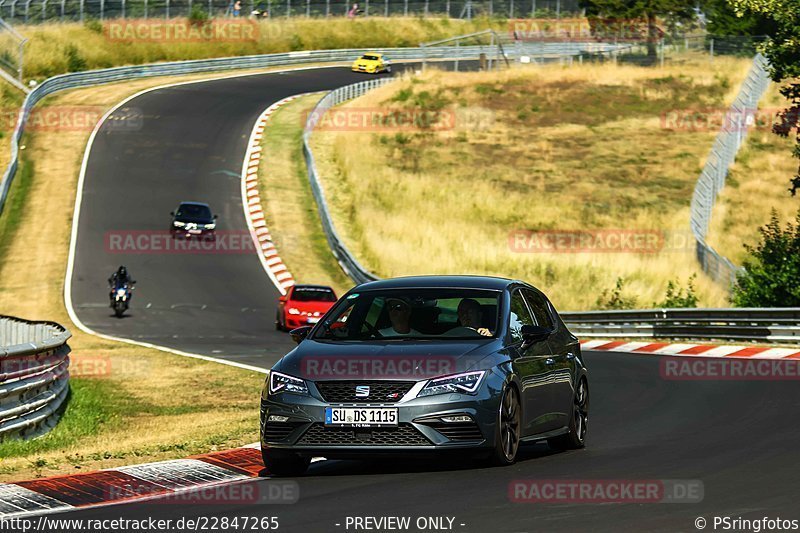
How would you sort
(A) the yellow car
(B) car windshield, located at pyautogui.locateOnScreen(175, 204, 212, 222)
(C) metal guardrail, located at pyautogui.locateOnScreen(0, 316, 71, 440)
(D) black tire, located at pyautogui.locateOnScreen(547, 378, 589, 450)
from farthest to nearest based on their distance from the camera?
(A) the yellow car < (B) car windshield, located at pyautogui.locateOnScreen(175, 204, 212, 222) < (C) metal guardrail, located at pyautogui.locateOnScreen(0, 316, 71, 440) < (D) black tire, located at pyautogui.locateOnScreen(547, 378, 589, 450)

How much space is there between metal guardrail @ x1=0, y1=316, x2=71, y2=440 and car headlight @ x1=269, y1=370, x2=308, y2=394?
11.6 feet

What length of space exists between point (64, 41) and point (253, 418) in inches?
2416

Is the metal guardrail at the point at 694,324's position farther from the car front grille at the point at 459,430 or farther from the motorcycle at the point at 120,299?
the car front grille at the point at 459,430

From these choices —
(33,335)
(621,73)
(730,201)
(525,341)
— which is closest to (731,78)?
(621,73)

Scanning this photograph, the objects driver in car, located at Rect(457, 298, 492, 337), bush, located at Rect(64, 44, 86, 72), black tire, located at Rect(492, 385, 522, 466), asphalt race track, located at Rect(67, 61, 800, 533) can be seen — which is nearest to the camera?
asphalt race track, located at Rect(67, 61, 800, 533)

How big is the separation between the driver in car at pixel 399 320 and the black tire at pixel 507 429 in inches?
36.8

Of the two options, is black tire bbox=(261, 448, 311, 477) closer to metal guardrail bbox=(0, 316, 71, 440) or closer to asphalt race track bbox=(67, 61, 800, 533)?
asphalt race track bbox=(67, 61, 800, 533)

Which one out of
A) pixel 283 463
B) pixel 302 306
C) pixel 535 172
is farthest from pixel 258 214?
pixel 283 463

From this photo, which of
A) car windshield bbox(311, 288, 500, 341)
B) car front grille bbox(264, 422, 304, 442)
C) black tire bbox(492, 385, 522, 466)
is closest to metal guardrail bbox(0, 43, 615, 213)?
car windshield bbox(311, 288, 500, 341)

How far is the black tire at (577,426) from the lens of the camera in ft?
41.8

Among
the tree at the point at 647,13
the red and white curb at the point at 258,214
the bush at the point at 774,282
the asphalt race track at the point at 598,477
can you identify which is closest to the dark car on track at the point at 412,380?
the asphalt race track at the point at 598,477

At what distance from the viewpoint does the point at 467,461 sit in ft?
38.6

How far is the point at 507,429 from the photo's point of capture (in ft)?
36.6

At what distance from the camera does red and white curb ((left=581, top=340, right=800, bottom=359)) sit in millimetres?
25469
